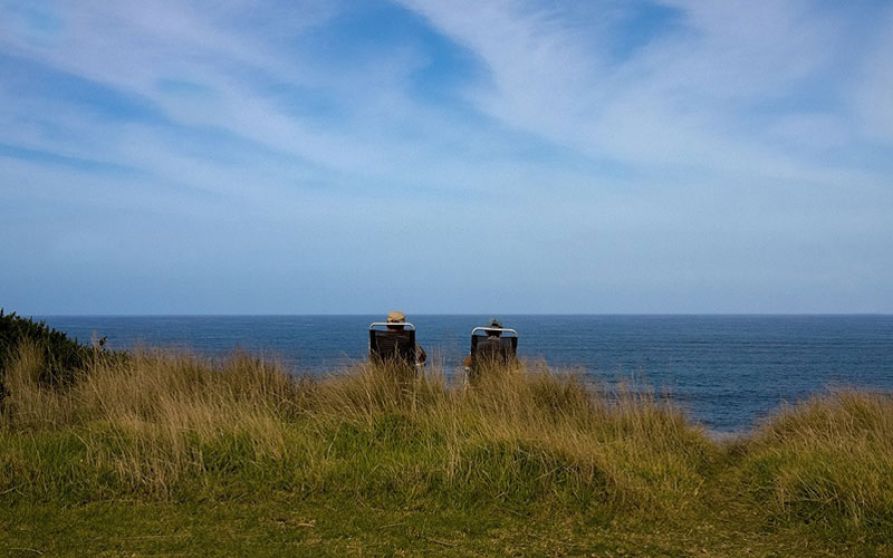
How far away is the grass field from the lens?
5602 millimetres

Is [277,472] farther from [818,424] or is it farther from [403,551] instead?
[818,424]

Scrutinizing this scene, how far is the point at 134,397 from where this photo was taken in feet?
29.1

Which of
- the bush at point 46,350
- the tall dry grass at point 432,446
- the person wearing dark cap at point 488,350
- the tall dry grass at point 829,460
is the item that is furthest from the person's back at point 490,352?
the bush at point 46,350

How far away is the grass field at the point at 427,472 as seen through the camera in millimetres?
5602

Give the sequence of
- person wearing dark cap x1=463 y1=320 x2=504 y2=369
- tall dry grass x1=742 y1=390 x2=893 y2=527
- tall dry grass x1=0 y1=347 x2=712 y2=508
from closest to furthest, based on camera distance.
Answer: tall dry grass x1=742 y1=390 x2=893 y2=527 < tall dry grass x1=0 y1=347 x2=712 y2=508 < person wearing dark cap x1=463 y1=320 x2=504 y2=369

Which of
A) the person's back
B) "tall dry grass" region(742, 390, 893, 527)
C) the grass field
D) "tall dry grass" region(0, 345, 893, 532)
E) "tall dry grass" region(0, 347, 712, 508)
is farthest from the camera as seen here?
the person's back

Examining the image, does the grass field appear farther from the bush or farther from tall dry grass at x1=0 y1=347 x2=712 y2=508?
the bush

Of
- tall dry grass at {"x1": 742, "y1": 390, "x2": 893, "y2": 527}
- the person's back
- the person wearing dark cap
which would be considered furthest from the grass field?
the person wearing dark cap

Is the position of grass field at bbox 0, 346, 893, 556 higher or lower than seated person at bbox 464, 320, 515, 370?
lower

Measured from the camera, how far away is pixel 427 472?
22.0 feet

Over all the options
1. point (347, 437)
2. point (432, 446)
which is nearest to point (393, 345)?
point (347, 437)

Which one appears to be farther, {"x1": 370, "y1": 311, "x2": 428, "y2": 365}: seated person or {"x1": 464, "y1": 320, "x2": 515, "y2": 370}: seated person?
{"x1": 370, "y1": 311, "x2": 428, "y2": 365}: seated person

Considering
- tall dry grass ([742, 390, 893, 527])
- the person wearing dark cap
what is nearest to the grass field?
tall dry grass ([742, 390, 893, 527])

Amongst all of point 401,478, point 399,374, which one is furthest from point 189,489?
point 399,374
